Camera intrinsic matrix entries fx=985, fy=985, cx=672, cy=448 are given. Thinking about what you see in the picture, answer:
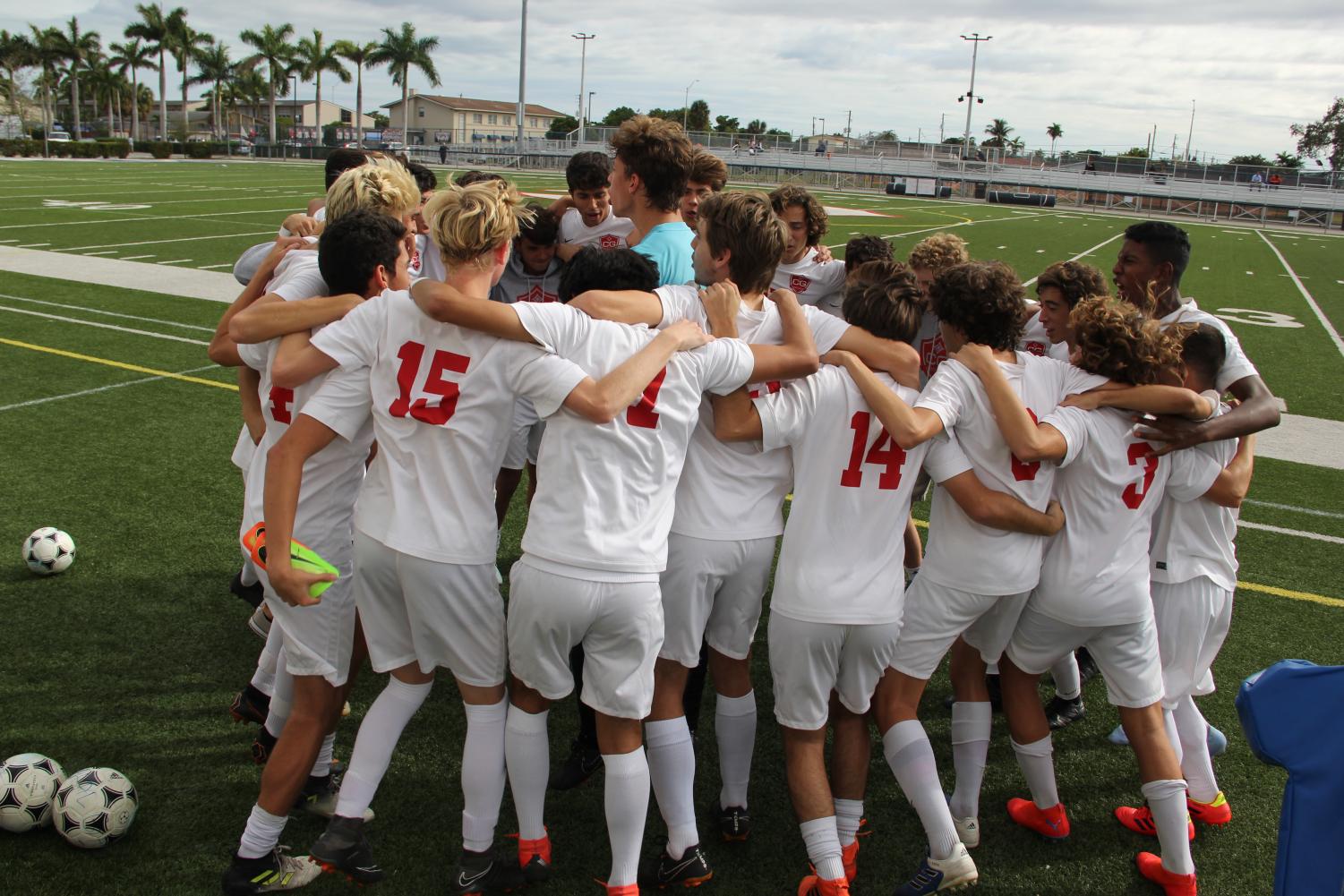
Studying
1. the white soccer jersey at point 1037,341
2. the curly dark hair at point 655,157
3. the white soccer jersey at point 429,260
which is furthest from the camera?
the white soccer jersey at point 429,260

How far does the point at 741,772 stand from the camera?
3475mm

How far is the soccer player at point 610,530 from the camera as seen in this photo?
277cm

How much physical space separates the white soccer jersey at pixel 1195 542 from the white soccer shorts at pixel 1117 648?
1.10 ft

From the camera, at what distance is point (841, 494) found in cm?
306

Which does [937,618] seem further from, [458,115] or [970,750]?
[458,115]

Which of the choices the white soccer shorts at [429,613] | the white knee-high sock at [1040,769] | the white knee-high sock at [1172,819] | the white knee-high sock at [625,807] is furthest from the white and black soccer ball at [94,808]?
the white knee-high sock at [1172,819]

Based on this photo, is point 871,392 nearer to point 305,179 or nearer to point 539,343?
point 539,343

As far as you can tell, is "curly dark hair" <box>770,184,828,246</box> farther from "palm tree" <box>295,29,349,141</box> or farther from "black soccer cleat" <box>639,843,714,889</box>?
"palm tree" <box>295,29,349,141</box>

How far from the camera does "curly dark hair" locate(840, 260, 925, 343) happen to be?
3.14 meters

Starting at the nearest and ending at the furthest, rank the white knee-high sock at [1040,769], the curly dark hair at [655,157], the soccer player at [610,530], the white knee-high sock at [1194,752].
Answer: the soccer player at [610,530] → the white knee-high sock at [1040,769] → the white knee-high sock at [1194,752] → the curly dark hair at [655,157]

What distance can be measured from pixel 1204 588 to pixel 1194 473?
45 cm

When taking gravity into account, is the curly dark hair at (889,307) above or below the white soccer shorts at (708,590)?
above

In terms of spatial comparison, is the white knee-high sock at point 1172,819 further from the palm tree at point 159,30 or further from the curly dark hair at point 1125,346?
the palm tree at point 159,30

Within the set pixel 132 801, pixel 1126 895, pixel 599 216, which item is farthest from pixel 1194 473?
pixel 132 801
